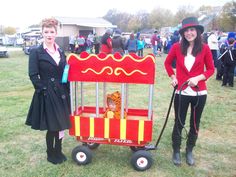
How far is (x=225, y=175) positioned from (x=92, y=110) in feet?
6.18

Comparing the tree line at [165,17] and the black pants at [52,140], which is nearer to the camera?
→ the black pants at [52,140]

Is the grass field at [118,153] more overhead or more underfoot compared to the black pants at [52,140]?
more underfoot

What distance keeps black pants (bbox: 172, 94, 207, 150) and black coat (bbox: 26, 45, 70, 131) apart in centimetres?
136

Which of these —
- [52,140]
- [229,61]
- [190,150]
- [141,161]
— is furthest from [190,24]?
[229,61]

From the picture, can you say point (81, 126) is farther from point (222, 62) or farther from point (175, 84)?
point (222, 62)

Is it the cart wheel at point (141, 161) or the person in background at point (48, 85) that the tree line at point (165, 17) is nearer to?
the cart wheel at point (141, 161)

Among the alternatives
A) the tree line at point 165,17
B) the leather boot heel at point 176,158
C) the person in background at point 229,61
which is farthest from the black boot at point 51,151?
the tree line at point 165,17

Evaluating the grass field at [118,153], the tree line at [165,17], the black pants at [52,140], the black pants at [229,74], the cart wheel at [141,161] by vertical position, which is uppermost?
the tree line at [165,17]

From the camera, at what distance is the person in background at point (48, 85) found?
11.1 ft

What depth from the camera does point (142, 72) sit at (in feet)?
10.9

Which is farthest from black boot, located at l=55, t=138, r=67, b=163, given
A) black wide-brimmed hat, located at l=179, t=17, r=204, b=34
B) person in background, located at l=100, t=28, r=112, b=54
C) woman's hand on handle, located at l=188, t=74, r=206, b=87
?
person in background, located at l=100, t=28, r=112, b=54

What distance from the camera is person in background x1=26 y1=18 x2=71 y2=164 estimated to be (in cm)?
340

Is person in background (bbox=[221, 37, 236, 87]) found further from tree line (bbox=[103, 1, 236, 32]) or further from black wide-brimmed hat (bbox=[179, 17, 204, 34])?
tree line (bbox=[103, 1, 236, 32])

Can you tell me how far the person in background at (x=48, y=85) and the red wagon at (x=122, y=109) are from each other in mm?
135
